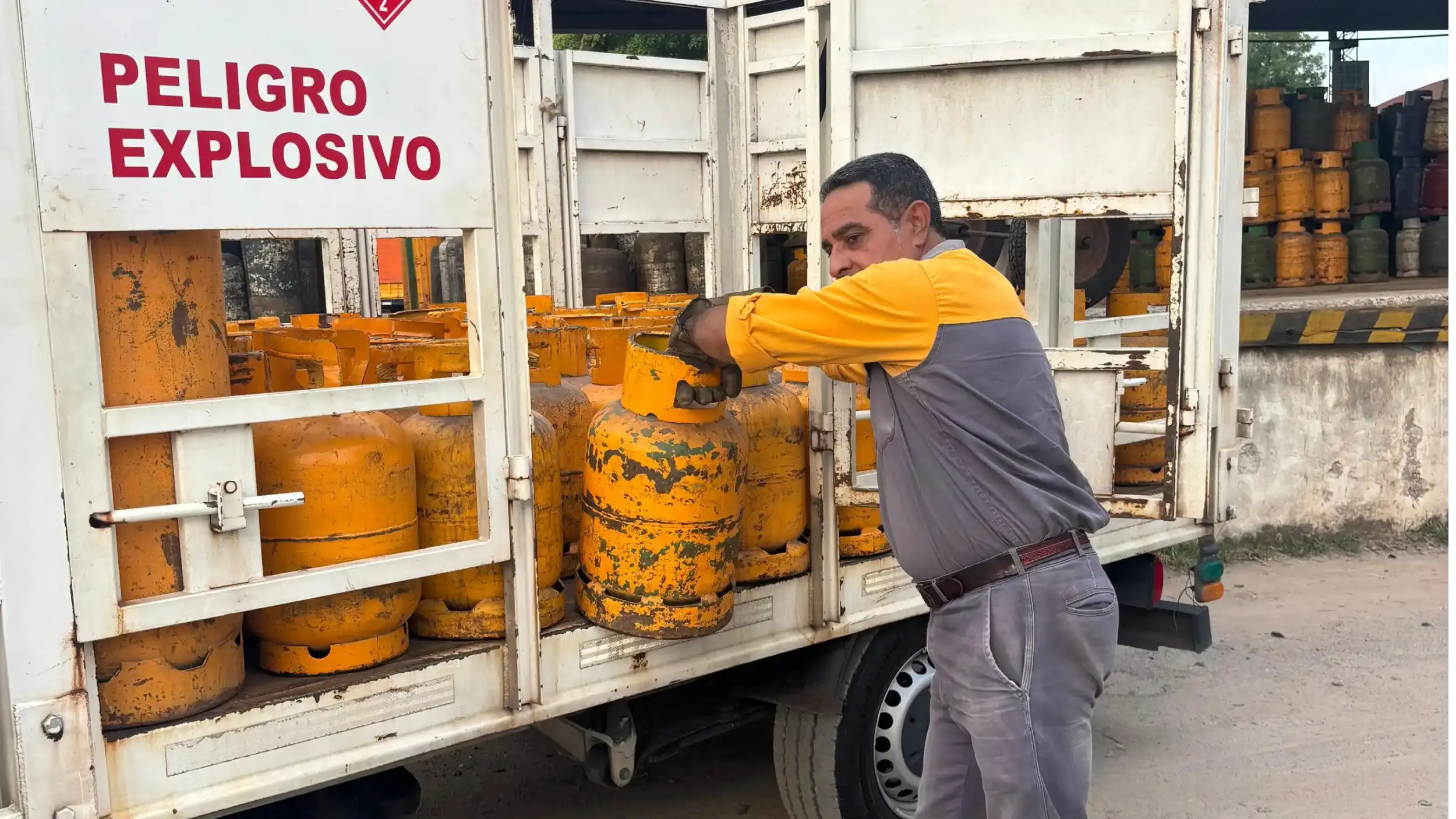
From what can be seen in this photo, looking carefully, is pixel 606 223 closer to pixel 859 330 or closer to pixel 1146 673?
pixel 1146 673

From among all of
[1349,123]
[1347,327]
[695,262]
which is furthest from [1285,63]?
[695,262]

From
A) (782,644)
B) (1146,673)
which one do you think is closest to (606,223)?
(1146,673)

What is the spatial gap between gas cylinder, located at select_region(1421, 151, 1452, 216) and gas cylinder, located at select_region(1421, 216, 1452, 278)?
0.50 ft

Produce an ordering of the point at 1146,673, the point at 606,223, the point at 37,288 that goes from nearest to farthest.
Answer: the point at 37,288 < the point at 1146,673 < the point at 606,223

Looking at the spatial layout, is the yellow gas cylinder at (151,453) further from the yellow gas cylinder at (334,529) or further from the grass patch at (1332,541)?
the grass patch at (1332,541)

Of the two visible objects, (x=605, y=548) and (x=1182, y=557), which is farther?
(x=1182, y=557)

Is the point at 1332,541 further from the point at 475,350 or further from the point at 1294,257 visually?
the point at 475,350

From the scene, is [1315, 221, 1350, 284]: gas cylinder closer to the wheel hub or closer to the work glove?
the wheel hub

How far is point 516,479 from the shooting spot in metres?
2.49

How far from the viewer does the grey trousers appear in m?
2.37

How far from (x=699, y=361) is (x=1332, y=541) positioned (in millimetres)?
6317

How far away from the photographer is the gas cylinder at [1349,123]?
11844 mm

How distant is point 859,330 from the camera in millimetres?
2352

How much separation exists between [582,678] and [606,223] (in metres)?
4.65
